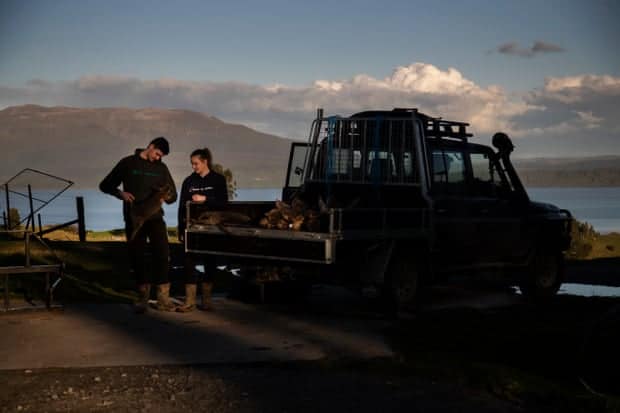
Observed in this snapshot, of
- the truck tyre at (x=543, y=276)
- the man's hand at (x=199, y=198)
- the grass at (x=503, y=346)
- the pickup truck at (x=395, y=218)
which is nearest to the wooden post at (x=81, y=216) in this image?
the grass at (x=503, y=346)

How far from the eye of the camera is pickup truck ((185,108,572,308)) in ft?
33.8

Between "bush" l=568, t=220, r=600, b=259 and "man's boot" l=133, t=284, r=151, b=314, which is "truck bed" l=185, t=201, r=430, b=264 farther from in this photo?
"bush" l=568, t=220, r=600, b=259

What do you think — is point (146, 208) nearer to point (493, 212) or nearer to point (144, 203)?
point (144, 203)

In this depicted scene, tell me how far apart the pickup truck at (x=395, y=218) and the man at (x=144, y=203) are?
58 cm

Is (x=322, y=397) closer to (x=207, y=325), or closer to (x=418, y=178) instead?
(x=207, y=325)

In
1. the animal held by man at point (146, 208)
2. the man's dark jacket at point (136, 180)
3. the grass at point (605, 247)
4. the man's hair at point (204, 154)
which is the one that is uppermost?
the man's hair at point (204, 154)

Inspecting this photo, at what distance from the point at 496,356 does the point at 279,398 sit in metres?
2.60

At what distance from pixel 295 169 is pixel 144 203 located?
10.7 feet

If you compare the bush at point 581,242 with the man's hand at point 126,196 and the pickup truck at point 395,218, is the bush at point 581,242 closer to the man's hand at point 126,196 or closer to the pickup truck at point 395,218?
the pickup truck at point 395,218

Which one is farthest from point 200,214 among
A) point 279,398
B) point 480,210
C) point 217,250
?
point 279,398

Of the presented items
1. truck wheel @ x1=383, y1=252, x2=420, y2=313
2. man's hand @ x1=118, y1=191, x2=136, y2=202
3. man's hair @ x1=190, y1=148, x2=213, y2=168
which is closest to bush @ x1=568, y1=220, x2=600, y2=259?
truck wheel @ x1=383, y1=252, x2=420, y2=313

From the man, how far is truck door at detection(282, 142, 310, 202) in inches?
109

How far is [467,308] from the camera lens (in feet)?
38.4

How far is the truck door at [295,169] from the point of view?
13.2 metres
